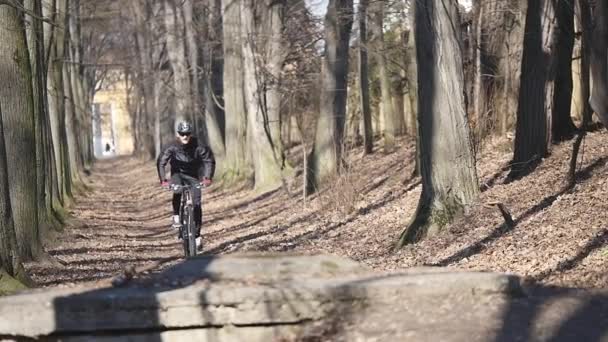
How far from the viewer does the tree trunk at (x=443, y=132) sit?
1468cm

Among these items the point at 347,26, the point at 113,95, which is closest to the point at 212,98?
the point at 347,26

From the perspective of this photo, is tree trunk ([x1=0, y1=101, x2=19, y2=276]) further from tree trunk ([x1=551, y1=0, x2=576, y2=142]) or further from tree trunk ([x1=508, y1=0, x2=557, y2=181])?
tree trunk ([x1=551, y1=0, x2=576, y2=142])

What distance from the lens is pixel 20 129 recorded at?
50.9 ft

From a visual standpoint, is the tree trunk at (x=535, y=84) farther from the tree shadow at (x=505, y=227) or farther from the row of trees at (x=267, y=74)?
the row of trees at (x=267, y=74)

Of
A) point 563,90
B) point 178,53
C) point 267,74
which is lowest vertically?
point 563,90

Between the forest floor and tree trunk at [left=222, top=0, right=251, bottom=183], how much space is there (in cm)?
511

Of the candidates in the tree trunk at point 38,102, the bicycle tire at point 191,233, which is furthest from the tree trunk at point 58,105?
the bicycle tire at point 191,233

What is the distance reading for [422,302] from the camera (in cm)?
813

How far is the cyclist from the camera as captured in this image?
1453cm

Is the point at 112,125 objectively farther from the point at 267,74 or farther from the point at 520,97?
the point at 520,97

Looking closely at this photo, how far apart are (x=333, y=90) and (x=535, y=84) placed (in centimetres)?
819

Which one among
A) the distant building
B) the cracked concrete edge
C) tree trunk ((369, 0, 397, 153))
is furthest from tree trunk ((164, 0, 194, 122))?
the distant building

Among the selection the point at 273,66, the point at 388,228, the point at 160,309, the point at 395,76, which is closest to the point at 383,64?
the point at 395,76

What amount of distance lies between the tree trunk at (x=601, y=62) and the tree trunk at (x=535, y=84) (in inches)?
294
